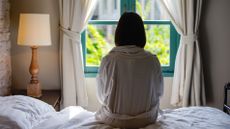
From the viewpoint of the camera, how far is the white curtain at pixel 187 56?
10.5 ft

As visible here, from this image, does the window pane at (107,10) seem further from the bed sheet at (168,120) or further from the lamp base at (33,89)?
the bed sheet at (168,120)

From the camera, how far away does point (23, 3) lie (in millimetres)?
3279

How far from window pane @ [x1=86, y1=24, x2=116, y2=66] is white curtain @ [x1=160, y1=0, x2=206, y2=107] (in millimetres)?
647

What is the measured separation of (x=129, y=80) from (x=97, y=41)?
60.6 inches

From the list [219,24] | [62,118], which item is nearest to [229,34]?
[219,24]

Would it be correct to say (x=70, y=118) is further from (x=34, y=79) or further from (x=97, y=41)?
(x=97, y=41)

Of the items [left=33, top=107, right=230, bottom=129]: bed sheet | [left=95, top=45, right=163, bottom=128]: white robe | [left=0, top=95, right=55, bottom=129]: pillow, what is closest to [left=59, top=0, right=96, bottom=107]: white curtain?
[left=0, top=95, right=55, bottom=129]: pillow

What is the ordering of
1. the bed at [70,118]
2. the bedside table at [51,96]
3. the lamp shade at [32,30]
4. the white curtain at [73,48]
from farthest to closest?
the white curtain at [73,48]
the bedside table at [51,96]
the lamp shade at [32,30]
the bed at [70,118]

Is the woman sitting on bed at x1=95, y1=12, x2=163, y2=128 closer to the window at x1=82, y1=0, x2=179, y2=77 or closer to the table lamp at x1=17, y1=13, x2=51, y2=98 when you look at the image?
the table lamp at x1=17, y1=13, x2=51, y2=98

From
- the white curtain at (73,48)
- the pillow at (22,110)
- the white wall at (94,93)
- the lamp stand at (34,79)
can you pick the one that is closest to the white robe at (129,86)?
the pillow at (22,110)

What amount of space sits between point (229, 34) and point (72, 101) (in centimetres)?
175

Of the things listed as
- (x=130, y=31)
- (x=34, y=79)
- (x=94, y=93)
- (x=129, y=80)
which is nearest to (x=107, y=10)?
(x=94, y=93)

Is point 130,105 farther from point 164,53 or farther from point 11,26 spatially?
point 11,26

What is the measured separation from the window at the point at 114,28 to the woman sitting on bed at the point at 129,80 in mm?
1350
